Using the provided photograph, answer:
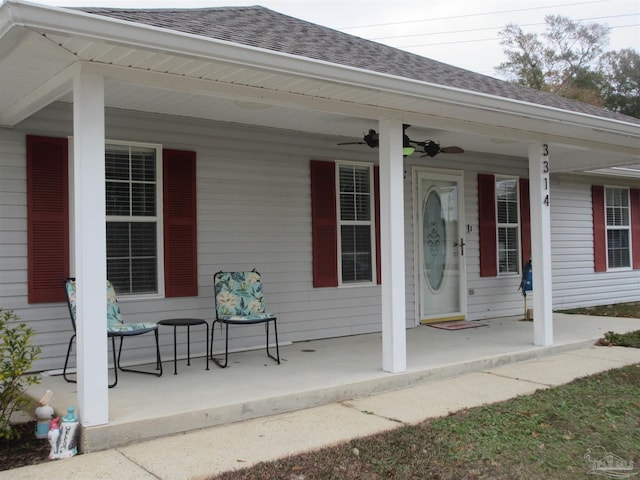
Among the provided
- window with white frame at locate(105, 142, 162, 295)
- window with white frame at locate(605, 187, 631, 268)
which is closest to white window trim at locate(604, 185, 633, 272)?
window with white frame at locate(605, 187, 631, 268)

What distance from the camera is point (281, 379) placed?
14.6ft

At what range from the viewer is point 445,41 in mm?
31922

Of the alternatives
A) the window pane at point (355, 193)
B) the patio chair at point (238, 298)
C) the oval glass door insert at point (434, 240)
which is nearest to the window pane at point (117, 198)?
the patio chair at point (238, 298)

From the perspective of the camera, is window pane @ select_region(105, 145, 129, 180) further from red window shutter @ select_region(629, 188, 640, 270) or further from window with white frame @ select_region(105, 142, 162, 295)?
red window shutter @ select_region(629, 188, 640, 270)

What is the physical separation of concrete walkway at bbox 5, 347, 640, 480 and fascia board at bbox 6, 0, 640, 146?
2228 mm

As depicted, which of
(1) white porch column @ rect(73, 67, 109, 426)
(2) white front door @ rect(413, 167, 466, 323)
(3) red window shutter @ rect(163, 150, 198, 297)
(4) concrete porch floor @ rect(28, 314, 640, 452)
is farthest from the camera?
(2) white front door @ rect(413, 167, 466, 323)

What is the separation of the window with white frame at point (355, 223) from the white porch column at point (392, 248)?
1731 mm

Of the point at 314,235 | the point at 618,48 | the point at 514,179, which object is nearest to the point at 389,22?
the point at 618,48

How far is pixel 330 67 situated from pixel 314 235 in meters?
2.61

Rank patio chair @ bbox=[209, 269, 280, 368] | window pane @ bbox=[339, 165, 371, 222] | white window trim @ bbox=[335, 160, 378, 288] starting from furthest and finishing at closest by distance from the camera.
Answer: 1. window pane @ bbox=[339, 165, 371, 222]
2. white window trim @ bbox=[335, 160, 378, 288]
3. patio chair @ bbox=[209, 269, 280, 368]

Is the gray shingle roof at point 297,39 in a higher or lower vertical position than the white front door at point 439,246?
higher

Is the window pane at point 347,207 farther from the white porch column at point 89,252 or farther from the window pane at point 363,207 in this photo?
the white porch column at point 89,252

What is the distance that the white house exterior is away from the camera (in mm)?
3314

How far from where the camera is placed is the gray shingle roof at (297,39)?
360cm
